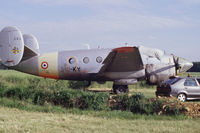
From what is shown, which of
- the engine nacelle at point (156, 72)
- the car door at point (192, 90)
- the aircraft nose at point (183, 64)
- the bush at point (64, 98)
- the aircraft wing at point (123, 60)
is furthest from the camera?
the aircraft nose at point (183, 64)

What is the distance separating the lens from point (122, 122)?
880 cm

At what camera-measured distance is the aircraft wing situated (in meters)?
18.0

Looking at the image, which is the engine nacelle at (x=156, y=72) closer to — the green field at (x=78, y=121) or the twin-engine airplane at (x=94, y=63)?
the twin-engine airplane at (x=94, y=63)

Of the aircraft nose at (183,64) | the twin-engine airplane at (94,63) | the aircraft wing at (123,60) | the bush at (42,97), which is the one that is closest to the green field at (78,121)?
the bush at (42,97)

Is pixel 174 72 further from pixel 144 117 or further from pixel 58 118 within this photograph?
pixel 58 118

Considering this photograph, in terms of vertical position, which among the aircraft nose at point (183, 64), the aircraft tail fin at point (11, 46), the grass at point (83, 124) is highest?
the aircraft tail fin at point (11, 46)

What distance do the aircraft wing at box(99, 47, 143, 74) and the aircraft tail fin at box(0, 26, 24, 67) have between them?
6.52 meters

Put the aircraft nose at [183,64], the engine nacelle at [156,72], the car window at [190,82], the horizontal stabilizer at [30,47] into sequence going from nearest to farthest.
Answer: the car window at [190,82] → the engine nacelle at [156,72] → the aircraft nose at [183,64] → the horizontal stabilizer at [30,47]

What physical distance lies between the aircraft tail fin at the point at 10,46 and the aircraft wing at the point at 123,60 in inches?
257

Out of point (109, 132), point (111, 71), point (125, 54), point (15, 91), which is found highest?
point (125, 54)

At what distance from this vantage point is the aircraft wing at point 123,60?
18.0 m

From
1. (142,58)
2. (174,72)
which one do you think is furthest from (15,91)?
(174,72)

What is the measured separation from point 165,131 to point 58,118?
3940 millimetres

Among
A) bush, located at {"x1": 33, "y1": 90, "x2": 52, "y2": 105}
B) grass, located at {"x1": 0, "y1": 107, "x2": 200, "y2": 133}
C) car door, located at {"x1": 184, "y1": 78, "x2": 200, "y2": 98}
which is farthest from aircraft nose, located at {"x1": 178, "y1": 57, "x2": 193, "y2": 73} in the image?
bush, located at {"x1": 33, "y1": 90, "x2": 52, "y2": 105}
